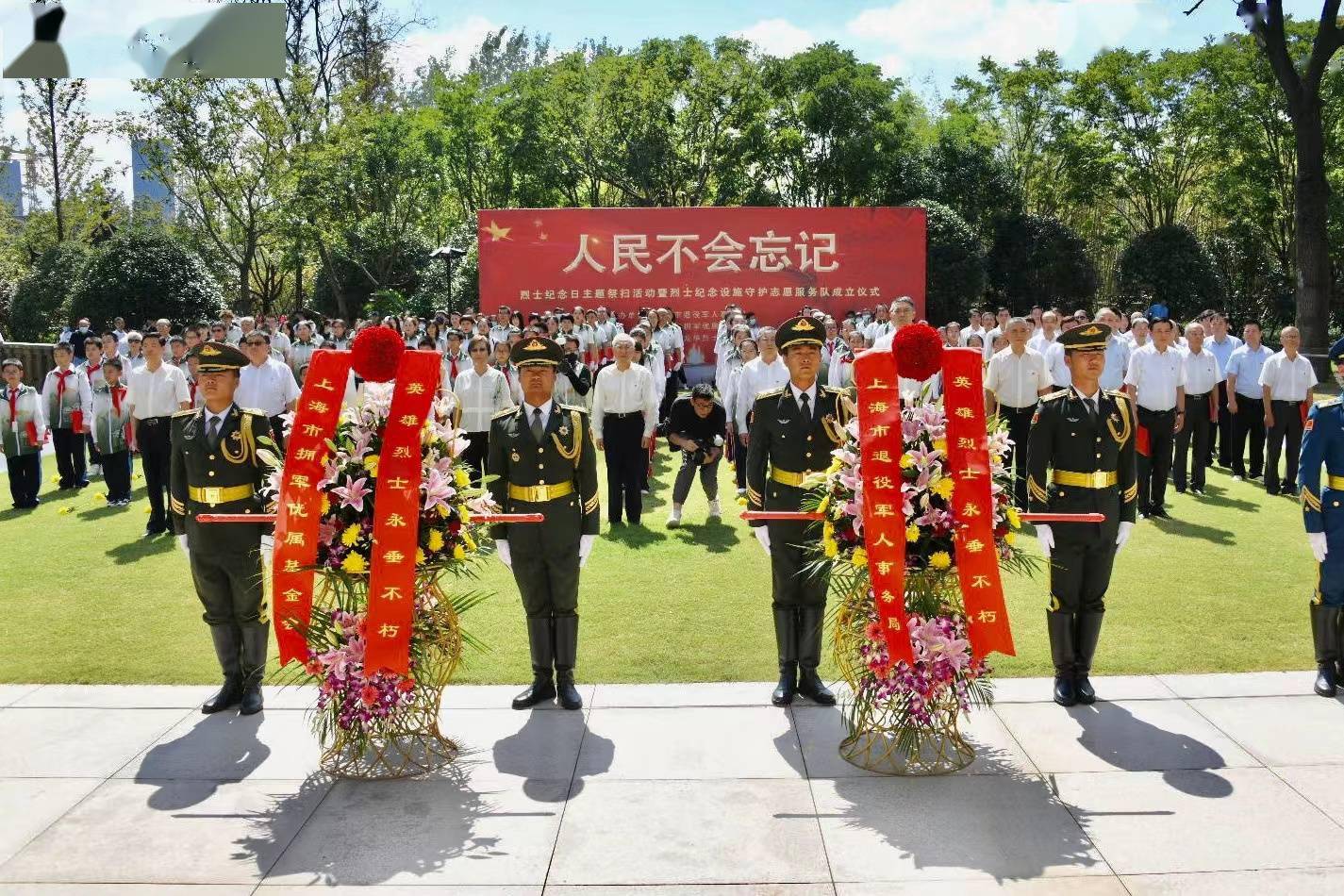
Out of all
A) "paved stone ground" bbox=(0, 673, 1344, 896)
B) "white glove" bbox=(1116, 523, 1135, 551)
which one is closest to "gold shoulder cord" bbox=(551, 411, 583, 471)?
"paved stone ground" bbox=(0, 673, 1344, 896)

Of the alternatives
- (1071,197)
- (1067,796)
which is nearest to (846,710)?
(1067,796)

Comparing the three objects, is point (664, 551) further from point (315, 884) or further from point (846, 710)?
point (315, 884)

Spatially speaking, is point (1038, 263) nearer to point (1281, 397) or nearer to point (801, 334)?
point (1281, 397)

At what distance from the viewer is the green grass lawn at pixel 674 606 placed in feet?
21.2

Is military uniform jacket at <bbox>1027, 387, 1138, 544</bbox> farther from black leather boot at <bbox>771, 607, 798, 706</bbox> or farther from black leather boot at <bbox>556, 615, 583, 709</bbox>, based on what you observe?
black leather boot at <bbox>556, 615, 583, 709</bbox>

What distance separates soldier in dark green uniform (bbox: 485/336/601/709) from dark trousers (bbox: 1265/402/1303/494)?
27.9 ft

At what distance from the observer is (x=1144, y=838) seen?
14.2 feet

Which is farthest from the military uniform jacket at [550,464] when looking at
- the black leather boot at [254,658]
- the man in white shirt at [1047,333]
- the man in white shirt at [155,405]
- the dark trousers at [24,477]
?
the dark trousers at [24,477]

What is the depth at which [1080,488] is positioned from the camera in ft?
18.8

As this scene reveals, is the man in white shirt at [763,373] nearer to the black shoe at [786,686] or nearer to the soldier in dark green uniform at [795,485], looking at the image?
the soldier in dark green uniform at [795,485]

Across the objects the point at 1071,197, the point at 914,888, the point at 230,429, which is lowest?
the point at 914,888

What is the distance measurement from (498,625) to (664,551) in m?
2.27

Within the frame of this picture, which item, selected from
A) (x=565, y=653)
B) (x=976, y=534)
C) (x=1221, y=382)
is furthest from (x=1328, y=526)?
(x=1221, y=382)

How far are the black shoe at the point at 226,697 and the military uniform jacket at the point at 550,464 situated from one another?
5.11ft
